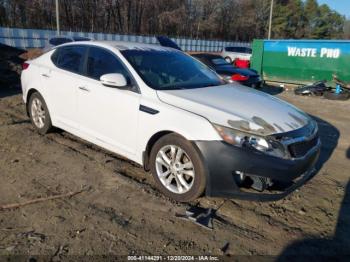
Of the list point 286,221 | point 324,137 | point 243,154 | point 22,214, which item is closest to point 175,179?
point 243,154

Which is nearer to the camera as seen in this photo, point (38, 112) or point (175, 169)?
point (175, 169)

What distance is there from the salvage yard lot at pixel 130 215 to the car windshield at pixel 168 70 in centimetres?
118

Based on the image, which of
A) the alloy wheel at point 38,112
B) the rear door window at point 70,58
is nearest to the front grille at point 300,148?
the rear door window at point 70,58

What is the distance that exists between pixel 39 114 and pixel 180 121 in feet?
10.1

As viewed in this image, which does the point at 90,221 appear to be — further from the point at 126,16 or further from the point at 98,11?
the point at 126,16

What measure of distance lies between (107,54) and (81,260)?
2659mm

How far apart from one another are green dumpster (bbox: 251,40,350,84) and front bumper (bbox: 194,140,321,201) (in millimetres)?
10887

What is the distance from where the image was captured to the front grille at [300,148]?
3.34 m

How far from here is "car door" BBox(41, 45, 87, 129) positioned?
15.5ft

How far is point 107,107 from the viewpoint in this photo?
4.20 metres

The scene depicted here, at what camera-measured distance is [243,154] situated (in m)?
3.17

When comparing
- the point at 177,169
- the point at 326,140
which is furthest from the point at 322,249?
the point at 326,140

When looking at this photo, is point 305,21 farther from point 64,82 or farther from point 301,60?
point 64,82

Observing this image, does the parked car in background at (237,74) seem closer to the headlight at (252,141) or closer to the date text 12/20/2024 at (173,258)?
the headlight at (252,141)
